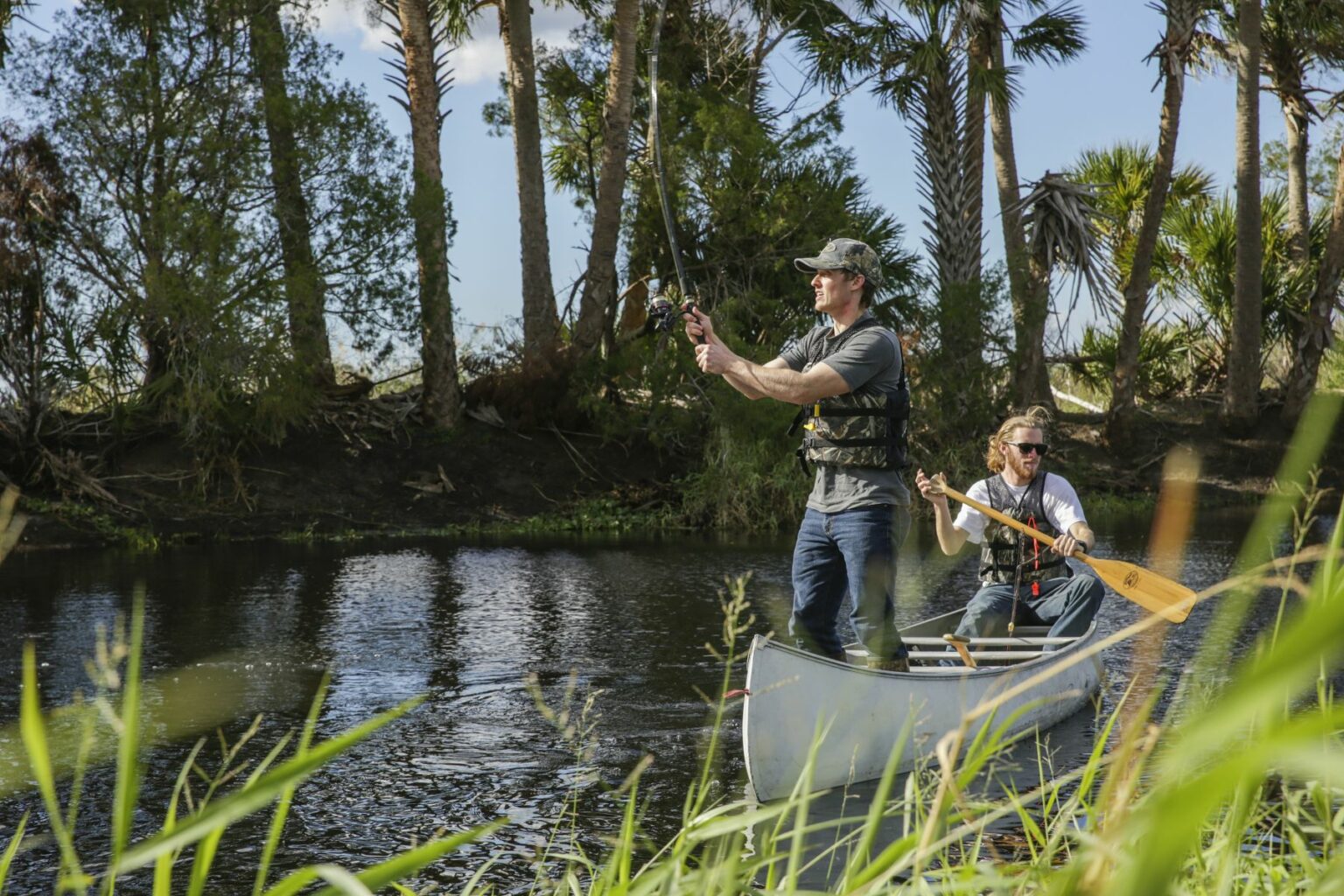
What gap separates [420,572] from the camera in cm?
1349

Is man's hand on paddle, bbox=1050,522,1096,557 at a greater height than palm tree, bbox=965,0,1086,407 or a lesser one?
lesser

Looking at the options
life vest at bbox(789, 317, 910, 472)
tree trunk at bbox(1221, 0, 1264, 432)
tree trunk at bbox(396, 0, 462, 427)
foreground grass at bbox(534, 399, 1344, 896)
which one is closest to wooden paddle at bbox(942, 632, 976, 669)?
life vest at bbox(789, 317, 910, 472)

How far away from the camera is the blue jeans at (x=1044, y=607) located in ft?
22.0

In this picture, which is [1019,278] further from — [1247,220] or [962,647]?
[962,647]

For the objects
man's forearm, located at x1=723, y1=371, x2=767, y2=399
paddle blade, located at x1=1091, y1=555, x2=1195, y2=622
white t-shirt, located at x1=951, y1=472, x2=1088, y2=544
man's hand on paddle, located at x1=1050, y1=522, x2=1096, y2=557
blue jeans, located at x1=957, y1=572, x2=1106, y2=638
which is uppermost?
man's forearm, located at x1=723, y1=371, x2=767, y2=399

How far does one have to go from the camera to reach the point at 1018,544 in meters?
6.96

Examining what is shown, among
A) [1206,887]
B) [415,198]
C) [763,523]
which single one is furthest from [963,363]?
[1206,887]

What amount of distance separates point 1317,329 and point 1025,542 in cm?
1854

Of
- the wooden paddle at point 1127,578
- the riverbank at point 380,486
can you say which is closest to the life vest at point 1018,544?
the wooden paddle at point 1127,578

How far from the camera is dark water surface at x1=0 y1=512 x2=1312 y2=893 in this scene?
5316mm

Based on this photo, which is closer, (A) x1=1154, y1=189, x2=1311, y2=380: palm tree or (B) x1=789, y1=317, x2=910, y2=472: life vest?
(B) x1=789, y1=317, x2=910, y2=472: life vest

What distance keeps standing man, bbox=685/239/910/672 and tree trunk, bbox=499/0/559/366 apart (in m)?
14.5

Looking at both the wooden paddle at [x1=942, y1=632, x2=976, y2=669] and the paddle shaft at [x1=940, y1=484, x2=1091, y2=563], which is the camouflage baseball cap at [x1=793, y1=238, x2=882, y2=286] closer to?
the paddle shaft at [x1=940, y1=484, x2=1091, y2=563]

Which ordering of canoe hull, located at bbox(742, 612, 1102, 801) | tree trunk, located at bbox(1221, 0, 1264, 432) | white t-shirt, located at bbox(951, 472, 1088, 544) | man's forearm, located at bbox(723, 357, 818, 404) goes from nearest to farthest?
canoe hull, located at bbox(742, 612, 1102, 801)
man's forearm, located at bbox(723, 357, 818, 404)
white t-shirt, located at bbox(951, 472, 1088, 544)
tree trunk, located at bbox(1221, 0, 1264, 432)
